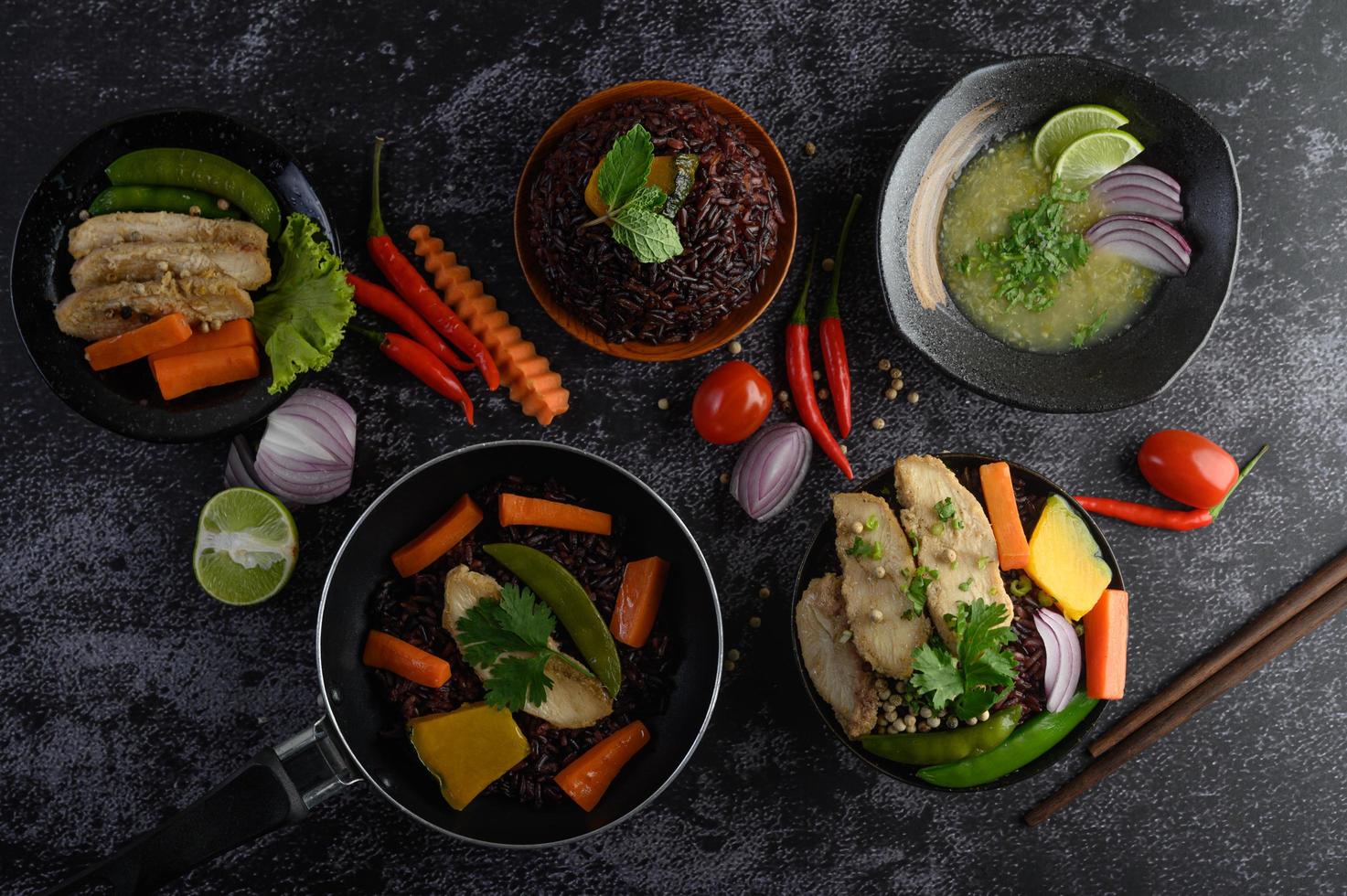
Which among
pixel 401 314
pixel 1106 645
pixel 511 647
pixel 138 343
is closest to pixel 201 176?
pixel 138 343

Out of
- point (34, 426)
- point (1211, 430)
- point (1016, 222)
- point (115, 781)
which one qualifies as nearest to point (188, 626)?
point (115, 781)

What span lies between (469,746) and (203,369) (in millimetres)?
1307

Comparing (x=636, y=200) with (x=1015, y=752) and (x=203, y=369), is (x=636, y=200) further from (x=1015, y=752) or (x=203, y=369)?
Answer: (x=1015, y=752)

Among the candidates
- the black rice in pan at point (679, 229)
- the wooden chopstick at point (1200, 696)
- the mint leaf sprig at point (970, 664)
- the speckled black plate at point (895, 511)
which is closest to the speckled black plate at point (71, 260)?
the black rice in pan at point (679, 229)

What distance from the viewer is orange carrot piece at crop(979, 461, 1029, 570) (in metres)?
2.76

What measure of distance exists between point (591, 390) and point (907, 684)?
1.35 metres

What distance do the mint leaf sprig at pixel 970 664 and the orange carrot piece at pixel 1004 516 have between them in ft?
0.79

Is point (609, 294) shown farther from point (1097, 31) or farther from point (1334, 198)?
point (1334, 198)

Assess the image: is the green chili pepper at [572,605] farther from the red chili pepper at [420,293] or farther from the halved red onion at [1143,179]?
the halved red onion at [1143,179]

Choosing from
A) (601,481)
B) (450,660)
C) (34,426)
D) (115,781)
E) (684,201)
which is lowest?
(115,781)

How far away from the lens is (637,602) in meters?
2.79

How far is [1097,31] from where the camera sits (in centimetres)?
311

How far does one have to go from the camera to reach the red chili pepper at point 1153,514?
312cm

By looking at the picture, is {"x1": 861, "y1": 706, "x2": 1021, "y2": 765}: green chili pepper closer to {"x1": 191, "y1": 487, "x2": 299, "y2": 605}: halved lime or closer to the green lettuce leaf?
{"x1": 191, "y1": 487, "x2": 299, "y2": 605}: halved lime
